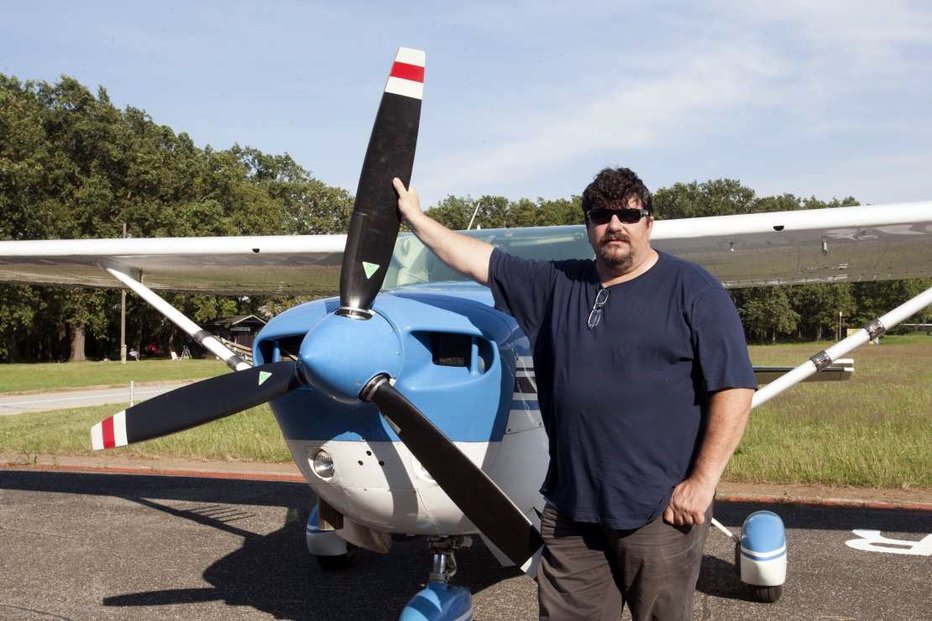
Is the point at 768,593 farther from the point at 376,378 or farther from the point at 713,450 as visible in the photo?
the point at 376,378

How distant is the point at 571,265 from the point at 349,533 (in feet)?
5.84

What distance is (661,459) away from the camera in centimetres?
254

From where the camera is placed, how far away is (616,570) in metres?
2.68

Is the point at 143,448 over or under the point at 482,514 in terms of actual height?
under

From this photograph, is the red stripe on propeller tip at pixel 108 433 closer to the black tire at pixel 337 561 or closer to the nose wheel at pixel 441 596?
the nose wheel at pixel 441 596

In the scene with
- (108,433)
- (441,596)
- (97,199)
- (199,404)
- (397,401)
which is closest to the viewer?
(397,401)

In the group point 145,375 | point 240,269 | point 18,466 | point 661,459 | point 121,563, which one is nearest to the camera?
point 661,459

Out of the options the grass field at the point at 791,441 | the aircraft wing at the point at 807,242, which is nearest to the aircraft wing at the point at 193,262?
the aircraft wing at the point at 807,242

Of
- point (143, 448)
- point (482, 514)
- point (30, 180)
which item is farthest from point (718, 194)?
point (482, 514)

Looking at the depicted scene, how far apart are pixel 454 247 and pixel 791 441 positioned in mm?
8067

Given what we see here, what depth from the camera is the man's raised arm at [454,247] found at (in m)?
3.05

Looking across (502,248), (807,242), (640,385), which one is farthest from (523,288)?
(807,242)

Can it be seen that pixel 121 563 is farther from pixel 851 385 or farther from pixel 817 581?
pixel 851 385

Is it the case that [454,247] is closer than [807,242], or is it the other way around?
[454,247]
